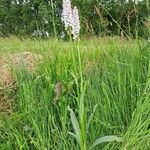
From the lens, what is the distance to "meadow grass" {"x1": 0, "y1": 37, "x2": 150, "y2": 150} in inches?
105

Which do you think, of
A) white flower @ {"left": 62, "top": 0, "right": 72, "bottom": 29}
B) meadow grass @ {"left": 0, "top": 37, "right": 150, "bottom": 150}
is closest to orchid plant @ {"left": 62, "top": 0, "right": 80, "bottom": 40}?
white flower @ {"left": 62, "top": 0, "right": 72, "bottom": 29}

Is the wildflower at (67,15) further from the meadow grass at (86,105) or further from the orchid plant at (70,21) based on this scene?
the meadow grass at (86,105)

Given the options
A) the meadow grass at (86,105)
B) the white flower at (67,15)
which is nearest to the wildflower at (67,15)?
the white flower at (67,15)

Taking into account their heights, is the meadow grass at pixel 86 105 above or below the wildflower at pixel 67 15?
below

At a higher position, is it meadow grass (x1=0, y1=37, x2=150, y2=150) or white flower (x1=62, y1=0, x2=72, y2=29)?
white flower (x1=62, y1=0, x2=72, y2=29)

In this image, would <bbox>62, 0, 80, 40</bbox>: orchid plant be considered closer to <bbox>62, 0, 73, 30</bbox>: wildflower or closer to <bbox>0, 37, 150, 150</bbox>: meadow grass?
<bbox>62, 0, 73, 30</bbox>: wildflower

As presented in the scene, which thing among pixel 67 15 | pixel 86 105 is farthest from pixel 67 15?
pixel 86 105

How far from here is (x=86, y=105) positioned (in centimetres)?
298

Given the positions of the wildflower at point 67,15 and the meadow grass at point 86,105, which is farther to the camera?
the meadow grass at point 86,105

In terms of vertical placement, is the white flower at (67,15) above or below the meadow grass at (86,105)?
above

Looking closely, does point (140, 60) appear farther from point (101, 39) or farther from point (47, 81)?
point (101, 39)

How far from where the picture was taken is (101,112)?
2932 mm

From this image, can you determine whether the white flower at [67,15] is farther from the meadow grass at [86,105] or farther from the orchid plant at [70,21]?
the meadow grass at [86,105]

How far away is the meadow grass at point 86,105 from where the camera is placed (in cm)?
268
